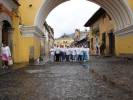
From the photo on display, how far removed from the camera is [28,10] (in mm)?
26891

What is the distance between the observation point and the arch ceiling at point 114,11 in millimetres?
27297

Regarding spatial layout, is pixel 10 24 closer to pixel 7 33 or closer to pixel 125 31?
pixel 7 33

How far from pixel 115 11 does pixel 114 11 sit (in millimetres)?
227

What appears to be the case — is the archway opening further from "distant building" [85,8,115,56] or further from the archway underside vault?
"distant building" [85,8,115,56]

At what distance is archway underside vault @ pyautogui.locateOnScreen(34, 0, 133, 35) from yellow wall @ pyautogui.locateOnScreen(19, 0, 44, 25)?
32 centimetres

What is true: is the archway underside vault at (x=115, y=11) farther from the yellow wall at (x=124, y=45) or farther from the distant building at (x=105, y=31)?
the distant building at (x=105, y=31)

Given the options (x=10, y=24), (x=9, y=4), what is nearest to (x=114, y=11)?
(x=10, y=24)

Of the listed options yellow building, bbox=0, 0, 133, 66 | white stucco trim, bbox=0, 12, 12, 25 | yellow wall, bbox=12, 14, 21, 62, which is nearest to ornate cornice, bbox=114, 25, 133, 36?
yellow building, bbox=0, 0, 133, 66

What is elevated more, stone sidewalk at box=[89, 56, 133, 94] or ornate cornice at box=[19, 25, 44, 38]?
ornate cornice at box=[19, 25, 44, 38]

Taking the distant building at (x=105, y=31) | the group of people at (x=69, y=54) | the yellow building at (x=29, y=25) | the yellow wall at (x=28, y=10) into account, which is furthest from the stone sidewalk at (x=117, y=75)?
the distant building at (x=105, y=31)

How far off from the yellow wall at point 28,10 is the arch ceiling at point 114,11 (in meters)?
0.31

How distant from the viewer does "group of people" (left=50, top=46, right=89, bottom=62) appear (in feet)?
96.8

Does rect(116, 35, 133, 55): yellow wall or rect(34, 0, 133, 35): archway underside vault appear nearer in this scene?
rect(34, 0, 133, 35): archway underside vault

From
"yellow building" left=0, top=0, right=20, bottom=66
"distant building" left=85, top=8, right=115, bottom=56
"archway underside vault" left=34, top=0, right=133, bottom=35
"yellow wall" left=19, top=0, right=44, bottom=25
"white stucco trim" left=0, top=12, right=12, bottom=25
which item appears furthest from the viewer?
"distant building" left=85, top=8, right=115, bottom=56
